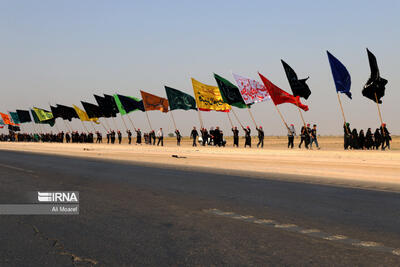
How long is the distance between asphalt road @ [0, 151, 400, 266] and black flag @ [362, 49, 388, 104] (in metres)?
16.0

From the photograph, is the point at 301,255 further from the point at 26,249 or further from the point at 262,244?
the point at 26,249

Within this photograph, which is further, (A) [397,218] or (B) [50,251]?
(A) [397,218]

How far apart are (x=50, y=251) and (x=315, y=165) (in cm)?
1297

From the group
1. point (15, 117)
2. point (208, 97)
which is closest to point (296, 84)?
point (208, 97)

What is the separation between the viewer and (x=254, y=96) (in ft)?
99.8

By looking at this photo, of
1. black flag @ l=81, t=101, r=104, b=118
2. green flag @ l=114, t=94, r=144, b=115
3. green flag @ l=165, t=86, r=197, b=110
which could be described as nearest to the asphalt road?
green flag @ l=165, t=86, r=197, b=110

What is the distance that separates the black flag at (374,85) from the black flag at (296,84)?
342 cm

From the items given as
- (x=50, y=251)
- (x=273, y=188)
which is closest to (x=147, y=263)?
(x=50, y=251)

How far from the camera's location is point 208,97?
114 ft

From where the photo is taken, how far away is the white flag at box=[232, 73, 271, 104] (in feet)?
98.5

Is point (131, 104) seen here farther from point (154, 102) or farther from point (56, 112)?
point (56, 112)

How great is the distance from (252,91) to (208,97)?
214 inches

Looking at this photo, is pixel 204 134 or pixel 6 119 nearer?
pixel 204 134

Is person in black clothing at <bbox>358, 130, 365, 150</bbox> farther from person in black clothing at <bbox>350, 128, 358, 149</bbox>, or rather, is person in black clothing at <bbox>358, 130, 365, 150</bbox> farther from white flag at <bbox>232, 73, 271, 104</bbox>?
white flag at <bbox>232, 73, 271, 104</bbox>
